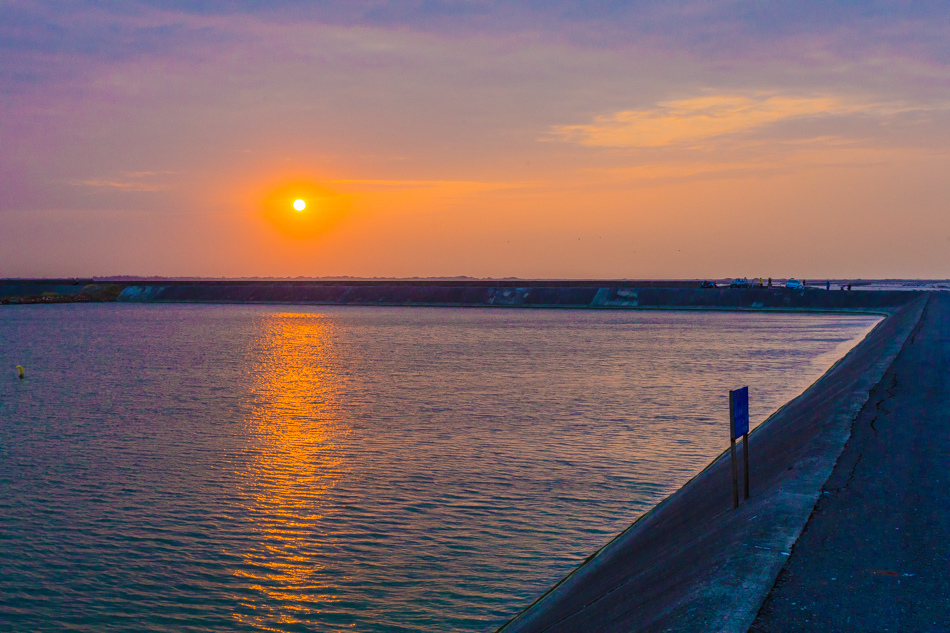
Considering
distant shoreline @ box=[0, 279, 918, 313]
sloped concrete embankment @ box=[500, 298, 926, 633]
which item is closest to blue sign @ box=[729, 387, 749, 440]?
sloped concrete embankment @ box=[500, 298, 926, 633]

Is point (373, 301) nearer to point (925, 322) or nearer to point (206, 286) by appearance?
point (206, 286)

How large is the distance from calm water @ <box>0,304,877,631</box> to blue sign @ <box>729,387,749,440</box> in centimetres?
383

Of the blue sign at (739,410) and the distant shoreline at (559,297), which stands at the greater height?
the distant shoreline at (559,297)

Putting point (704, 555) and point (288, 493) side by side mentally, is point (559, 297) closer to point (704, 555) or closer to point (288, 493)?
point (288, 493)

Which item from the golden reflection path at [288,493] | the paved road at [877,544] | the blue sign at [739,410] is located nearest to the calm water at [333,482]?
the golden reflection path at [288,493]

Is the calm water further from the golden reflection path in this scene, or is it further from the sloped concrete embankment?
the sloped concrete embankment

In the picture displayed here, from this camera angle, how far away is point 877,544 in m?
8.98

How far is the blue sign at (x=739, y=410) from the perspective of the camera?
12.4 metres

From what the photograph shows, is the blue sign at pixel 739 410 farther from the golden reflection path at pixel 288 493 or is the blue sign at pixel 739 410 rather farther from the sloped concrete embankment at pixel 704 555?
the golden reflection path at pixel 288 493

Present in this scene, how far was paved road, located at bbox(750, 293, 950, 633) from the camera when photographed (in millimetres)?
7090

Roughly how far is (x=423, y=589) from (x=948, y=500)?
25.3ft

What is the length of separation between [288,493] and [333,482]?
1269 mm

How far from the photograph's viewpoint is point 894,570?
820 cm

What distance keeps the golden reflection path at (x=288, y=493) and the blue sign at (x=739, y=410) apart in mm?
6858
